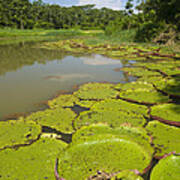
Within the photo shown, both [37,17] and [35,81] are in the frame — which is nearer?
[35,81]

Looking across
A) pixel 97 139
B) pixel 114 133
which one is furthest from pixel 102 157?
pixel 114 133

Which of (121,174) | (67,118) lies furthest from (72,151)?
(67,118)

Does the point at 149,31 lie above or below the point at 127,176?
above

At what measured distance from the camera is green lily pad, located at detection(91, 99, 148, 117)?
110 inches

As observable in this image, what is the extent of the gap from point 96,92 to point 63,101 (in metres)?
0.77

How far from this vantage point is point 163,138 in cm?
205

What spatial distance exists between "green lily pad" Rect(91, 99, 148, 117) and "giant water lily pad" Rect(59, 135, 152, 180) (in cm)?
95

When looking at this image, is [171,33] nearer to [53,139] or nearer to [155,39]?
[155,39]

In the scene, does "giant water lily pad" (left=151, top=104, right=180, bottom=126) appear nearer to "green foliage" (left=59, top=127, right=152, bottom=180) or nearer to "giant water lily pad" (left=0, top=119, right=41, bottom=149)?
"green foliage" (left=59, top=127, right=152, bottom=180)

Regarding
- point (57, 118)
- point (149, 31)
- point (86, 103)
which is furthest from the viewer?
point (149, 31)

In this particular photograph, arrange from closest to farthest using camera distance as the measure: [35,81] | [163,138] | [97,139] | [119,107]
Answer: [97,139] < [163,138] < [119,107] < [35,81]

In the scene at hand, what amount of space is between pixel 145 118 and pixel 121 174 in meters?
1.44

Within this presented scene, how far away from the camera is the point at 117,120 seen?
2.48 m

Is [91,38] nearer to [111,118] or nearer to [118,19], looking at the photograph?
[118,19]
